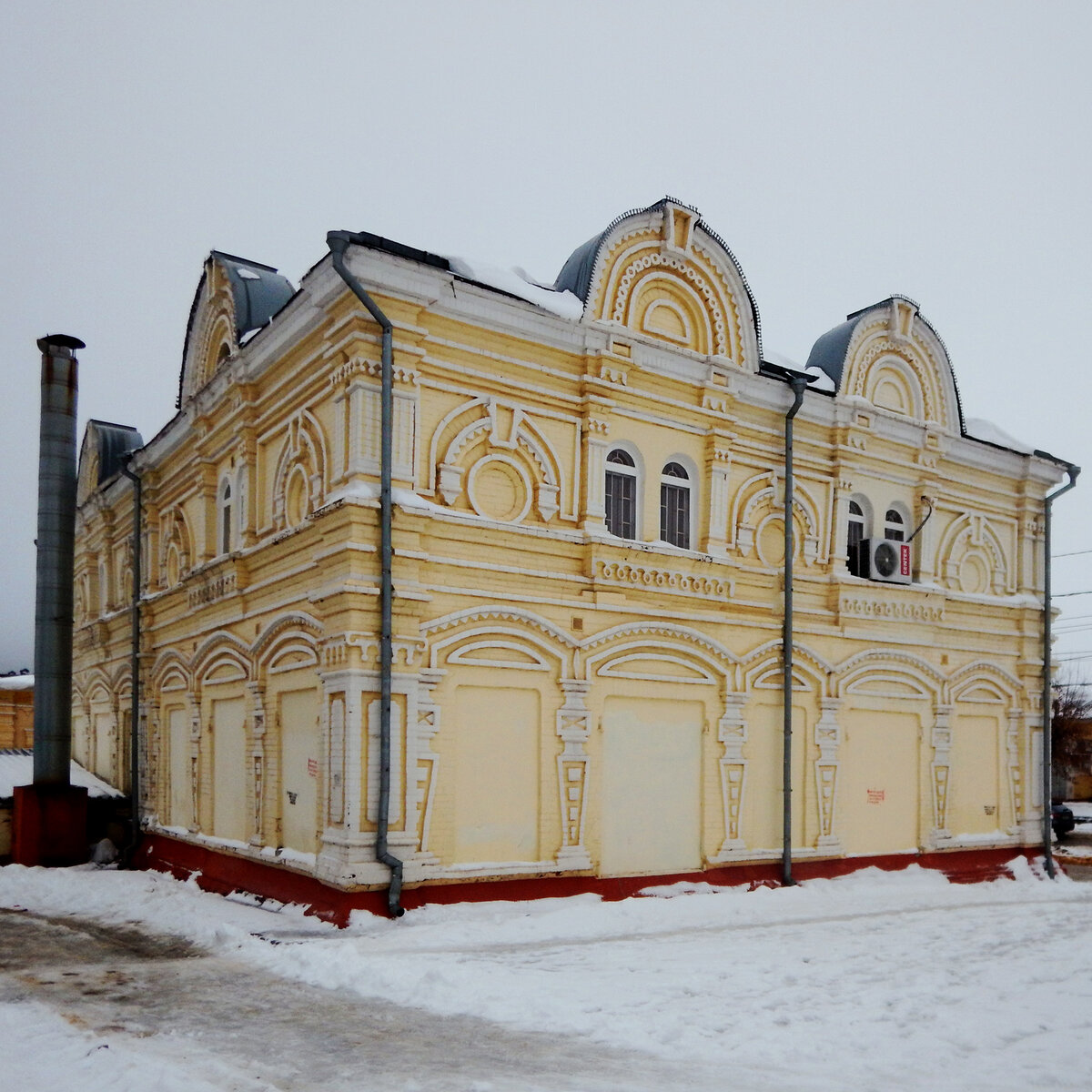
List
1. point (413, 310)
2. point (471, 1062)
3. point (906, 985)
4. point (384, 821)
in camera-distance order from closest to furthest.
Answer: point (471, 1062) → point (906, 985) → point (384, 821) → point (413, 310)

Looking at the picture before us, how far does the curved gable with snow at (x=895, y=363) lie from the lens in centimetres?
1645

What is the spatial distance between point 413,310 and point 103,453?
13168 millimetres

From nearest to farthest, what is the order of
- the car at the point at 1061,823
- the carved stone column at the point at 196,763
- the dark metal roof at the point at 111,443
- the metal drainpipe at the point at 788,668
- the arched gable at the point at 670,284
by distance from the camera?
the arched gable at the point at 670,284 → the metal drainpipe at the point at 788,668 → the carved stone column at the point at 196,763 → the dark metal roof at the point at 111,443 → the car at the point at 1061,823

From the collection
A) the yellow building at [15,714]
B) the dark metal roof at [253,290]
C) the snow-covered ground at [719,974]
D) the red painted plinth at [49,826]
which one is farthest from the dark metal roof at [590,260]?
the yellow building at [15,714]

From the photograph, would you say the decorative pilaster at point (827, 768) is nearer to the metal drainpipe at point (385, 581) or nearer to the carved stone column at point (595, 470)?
the carved stone column at point (595, 470)

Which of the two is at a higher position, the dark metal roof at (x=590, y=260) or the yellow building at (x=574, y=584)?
the dark metal roof at (x=590, y=260)

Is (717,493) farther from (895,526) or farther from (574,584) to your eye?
(895,526)

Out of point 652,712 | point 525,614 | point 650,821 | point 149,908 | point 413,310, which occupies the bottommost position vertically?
point 149,908

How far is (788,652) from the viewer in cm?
1481

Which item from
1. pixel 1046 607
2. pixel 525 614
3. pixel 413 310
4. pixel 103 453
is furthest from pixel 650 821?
pixel 103 453

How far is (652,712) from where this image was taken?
44.7ft

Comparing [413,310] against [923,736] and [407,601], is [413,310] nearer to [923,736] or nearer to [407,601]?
[407,601]

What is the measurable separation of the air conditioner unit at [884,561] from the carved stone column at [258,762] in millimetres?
8756

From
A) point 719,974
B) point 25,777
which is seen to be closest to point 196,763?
point 25,777
